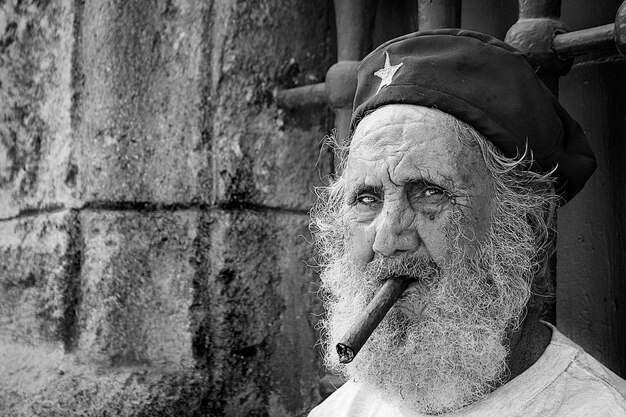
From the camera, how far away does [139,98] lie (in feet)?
8.14

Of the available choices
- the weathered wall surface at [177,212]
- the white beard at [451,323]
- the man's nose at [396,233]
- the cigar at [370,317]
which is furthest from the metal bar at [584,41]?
the weathered wall surface at [177,212]

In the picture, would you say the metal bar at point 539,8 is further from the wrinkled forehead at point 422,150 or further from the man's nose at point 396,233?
the man's nose at point 396,233

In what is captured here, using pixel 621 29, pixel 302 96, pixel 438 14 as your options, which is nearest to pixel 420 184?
pixel 621 29

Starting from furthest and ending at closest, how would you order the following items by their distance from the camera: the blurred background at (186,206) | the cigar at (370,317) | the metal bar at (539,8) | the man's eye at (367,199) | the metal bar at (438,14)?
the blurred background at (186,206) → the metal bar at (438,14) → the metal bar at (539,8) → the man's eye at (367,199) → the cigar at (370,317)

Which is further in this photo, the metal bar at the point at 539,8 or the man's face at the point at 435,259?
the metal bar at the point at 539,8

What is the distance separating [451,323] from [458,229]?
0.65 feet

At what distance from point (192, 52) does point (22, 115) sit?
0.65m

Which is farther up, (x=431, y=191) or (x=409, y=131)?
(x=409, y=131)

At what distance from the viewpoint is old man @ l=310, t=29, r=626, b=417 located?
1681 mm

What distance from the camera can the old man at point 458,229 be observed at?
5.51 ft

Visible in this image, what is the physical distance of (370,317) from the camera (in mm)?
1581

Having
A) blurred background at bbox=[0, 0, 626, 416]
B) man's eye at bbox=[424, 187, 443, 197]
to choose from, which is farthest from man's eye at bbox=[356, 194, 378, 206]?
blurred background at bbox=[0, 0, 626, 416]

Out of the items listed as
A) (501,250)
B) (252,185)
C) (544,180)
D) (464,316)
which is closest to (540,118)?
(544,180)

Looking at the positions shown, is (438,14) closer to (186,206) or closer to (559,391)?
(186,206)
